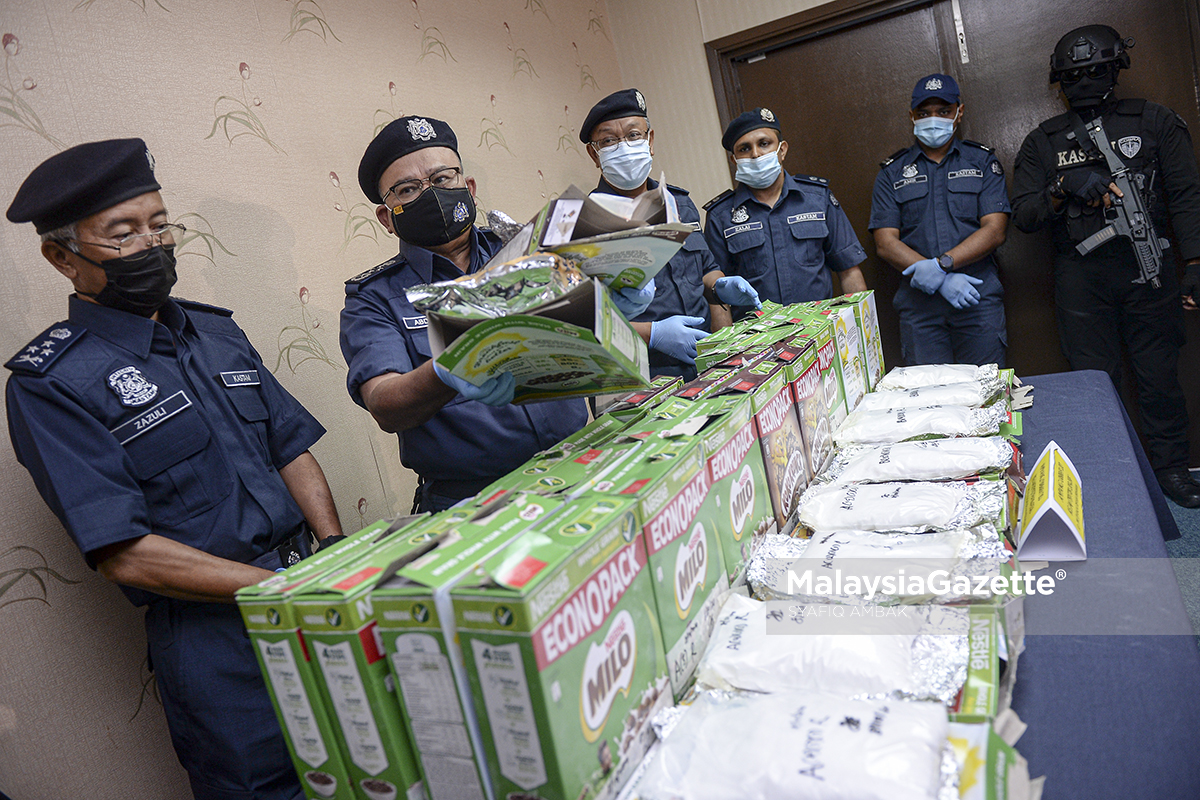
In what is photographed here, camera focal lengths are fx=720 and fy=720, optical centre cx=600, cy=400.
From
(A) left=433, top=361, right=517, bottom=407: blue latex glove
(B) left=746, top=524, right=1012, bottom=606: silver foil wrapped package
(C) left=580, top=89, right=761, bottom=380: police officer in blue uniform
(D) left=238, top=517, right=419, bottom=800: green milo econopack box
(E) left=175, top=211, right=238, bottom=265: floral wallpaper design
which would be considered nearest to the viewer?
(D) left=238, top=517, right=419, bottom=800: green milo econopack box

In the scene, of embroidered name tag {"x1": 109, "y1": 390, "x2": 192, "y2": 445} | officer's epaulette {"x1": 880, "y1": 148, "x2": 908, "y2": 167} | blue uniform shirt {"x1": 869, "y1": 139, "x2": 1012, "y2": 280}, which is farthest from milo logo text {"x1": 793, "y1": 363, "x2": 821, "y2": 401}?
officer's epaulette {"x1": 880, "y1": 148, "x2": 908, "y2": 167}

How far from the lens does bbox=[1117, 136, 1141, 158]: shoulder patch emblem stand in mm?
2822

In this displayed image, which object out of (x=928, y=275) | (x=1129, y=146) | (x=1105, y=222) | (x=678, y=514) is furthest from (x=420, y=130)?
(x=1129, y=146)

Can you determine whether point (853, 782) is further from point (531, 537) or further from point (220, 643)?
point (220, 643)

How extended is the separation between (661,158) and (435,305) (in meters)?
3.24

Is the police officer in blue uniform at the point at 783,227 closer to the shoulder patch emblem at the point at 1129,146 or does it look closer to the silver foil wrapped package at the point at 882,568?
the shoulder patch emblem at the point at 1129,146

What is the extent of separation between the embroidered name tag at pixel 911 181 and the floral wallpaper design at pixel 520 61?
166 centimetres

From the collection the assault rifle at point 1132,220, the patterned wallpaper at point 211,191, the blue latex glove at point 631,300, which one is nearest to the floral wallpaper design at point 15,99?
the patterned wallpaper at point 211,191

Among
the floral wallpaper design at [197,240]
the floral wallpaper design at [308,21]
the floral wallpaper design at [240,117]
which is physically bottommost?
the floral wallpaper design at [197,240]

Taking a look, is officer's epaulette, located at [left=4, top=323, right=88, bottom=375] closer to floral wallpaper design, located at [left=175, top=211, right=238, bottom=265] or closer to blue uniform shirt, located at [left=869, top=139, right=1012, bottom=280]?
floral wallpaper design, located at [left=175, top=211, right=238, bottom=265]

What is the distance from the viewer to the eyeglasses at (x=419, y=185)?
1460mm

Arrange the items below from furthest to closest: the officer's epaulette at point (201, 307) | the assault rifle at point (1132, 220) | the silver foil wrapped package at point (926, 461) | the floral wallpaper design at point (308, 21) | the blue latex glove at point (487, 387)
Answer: the assault rifle at point (1132, 220) < the floral wallpaper design at point (308, 21) < the officer's epaulette at point (201, 307) < the silver foil wrapped package at point (926, 461) < the blue latex glove at point (487, 387)

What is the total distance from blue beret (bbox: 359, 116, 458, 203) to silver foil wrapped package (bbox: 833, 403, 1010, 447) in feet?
3.46

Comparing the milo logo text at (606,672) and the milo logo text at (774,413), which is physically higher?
the milo logo text at (774,413)
